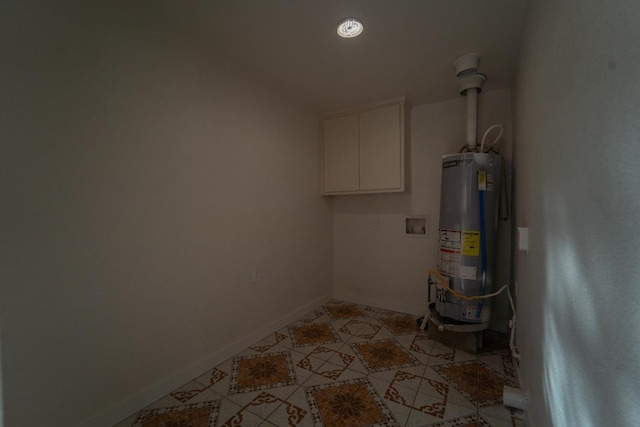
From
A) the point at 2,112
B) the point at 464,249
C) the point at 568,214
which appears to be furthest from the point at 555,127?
the point at 2,112

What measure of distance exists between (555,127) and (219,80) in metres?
1.94

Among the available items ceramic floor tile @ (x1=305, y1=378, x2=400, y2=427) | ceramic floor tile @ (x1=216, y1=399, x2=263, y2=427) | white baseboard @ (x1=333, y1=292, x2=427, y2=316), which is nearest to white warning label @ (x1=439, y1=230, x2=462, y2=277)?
white baseboard @ (x1=333, y1=292, x2=427, y2=316)

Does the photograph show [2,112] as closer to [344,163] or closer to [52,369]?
[52,369]

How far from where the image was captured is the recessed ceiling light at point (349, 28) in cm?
151

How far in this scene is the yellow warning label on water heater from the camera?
1922 mm

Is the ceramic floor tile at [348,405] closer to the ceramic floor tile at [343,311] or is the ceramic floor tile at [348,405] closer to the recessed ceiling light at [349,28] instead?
the ceramic floor tile at [343,311]

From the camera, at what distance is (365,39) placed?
166 centimetres

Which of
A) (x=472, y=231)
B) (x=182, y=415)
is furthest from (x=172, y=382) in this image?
(x=472, y=231)

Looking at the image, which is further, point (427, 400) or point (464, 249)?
point (464, 249)

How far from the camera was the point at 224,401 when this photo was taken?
1450mm

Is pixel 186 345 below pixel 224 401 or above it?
above

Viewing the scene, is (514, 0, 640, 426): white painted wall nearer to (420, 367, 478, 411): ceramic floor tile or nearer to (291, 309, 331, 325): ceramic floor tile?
(420, 367, 478, 411): ceramic floor tile

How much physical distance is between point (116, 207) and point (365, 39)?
1782 mm

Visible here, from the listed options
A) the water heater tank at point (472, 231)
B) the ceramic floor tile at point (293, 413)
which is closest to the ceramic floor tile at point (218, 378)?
the ceramic floor tile at point (293, 413)
